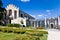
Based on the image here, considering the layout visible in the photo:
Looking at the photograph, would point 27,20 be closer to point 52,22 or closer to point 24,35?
point 52,22

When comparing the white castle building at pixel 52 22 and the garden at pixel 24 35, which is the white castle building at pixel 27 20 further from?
the garden at pixel 24 35

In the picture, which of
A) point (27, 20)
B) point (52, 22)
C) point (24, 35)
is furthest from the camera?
point (27, 20)

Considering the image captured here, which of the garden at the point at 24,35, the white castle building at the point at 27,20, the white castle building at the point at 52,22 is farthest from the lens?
the white castle building at the point at 27,20

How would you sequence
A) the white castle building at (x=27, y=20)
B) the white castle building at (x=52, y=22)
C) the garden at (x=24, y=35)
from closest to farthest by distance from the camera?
1. the garden at (x=24, y=35)
2. the white castle building at (x=52, y=22)
3. the white castle building at (x=27, y=20)

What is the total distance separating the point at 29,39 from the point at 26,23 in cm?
4467

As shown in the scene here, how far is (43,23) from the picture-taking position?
57.5 meters

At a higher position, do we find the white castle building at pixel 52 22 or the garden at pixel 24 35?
the white castle building at pixel 52 22

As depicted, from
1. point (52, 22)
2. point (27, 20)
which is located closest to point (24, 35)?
point (52, 22)

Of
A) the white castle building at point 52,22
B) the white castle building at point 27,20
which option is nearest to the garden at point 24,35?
the white castle building at point 27,20

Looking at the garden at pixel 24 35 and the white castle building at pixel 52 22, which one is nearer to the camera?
the garden at pixel 24 35

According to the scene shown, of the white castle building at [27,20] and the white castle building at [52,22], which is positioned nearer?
the white castle building at [52,22]

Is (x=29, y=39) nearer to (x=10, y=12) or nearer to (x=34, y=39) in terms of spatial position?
(x=34, y=39)

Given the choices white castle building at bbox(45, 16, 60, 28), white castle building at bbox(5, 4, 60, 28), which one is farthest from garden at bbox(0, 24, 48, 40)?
white castle building at bbox(45, 16, 60, 28)

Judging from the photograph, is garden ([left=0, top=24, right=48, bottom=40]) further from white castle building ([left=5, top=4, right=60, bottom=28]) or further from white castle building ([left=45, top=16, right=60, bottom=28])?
white castle building ([left=45, top=16, right=60, bottom=28])
